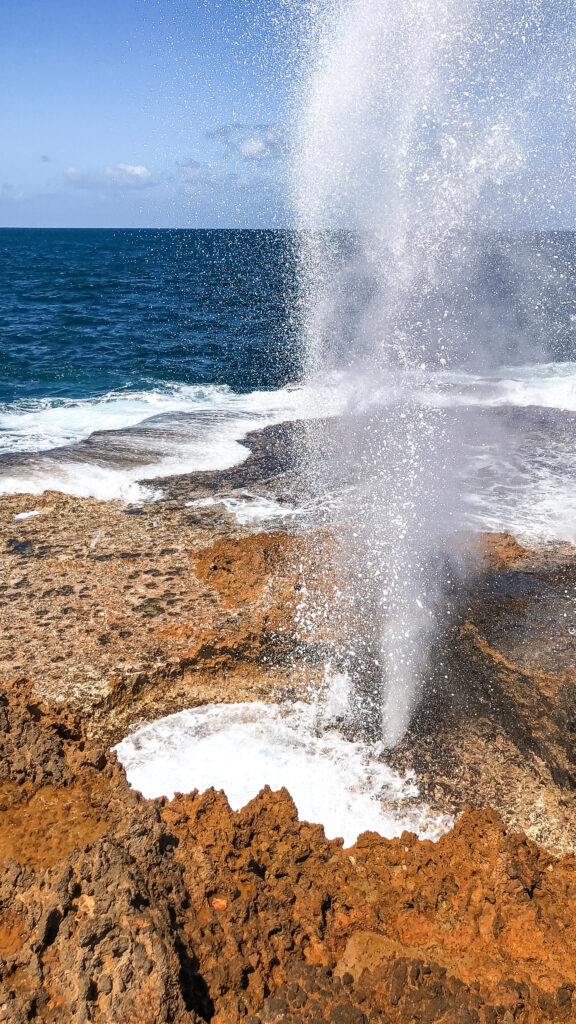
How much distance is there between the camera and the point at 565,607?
7.49 meters

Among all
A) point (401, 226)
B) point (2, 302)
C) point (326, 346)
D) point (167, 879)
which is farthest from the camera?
point (2, 302)

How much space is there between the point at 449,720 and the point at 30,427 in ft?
40.8

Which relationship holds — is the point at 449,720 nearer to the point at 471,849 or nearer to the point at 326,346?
the point at 471,849

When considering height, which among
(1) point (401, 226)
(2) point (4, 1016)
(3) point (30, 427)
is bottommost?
(3) point (30, 427)

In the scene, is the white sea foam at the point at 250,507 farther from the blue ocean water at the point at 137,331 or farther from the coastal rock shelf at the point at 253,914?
the blue ocean water at the point at 137,331

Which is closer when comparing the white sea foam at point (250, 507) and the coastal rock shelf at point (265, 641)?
the coastal rock shelf at point (265, 641)

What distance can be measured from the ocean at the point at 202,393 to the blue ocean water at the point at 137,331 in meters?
0.10

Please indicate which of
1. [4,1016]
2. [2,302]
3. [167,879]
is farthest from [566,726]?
[2,302]

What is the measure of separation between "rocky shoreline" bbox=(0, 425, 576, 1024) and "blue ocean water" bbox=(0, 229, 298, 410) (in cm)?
1203

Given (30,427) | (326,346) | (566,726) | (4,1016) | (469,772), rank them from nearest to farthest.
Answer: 1. (4,1016)
2. (469,772)
3. (566,726)
4. (30,427)
5. (326,346)

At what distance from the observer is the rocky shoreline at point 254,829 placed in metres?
3.20

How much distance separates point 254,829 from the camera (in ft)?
14.5

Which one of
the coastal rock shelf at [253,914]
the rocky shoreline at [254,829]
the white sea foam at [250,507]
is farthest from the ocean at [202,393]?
the coastal rock shelf at [253,914]

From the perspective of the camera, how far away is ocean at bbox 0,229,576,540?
11.3 meters
